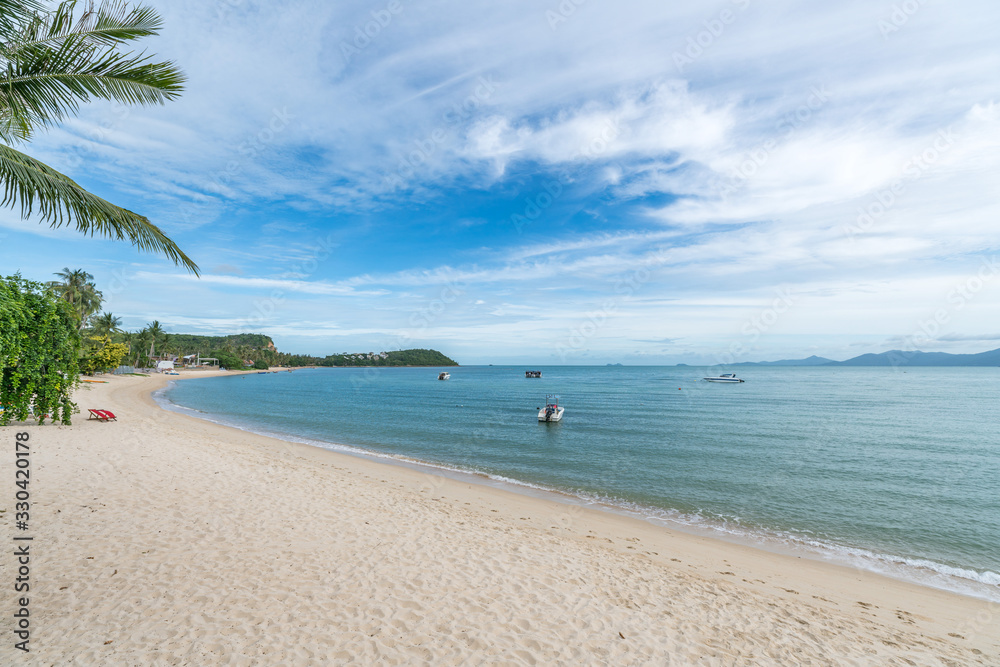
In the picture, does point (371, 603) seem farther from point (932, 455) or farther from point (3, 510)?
point (932, 455)

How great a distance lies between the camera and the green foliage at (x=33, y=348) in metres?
7.32

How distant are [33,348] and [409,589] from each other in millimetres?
11831

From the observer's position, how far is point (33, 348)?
10703 mm

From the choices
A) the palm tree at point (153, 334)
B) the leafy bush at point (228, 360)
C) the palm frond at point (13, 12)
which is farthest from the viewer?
the leafy bush at point (228, 360)

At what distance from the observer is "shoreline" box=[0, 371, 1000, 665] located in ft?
16.5

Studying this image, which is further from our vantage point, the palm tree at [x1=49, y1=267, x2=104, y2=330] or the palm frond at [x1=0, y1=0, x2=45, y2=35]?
the palm tree at [x1=49, y1=267, x2=104, y2=330]

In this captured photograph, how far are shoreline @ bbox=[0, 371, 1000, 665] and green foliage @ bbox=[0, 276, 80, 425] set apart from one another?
2.20 metres

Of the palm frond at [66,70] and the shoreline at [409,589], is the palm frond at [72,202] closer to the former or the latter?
the palm frond at [66,70]

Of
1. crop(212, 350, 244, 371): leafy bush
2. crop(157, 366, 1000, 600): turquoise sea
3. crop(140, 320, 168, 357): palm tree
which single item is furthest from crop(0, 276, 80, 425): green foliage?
crop(212, 350, 244, 371): leafy bush

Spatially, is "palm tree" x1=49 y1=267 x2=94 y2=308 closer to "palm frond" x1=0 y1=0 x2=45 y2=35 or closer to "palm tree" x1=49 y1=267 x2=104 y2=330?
"palm tree" x1=49 y1=267 x2=104 y2=330

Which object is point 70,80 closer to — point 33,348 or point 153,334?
point 33,348

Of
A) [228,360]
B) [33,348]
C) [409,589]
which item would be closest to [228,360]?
[228,360]

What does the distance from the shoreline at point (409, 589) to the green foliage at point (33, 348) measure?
86.8 inches

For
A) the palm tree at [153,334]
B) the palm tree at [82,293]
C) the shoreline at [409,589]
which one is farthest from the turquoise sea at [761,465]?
the palm tree at [153,334]
